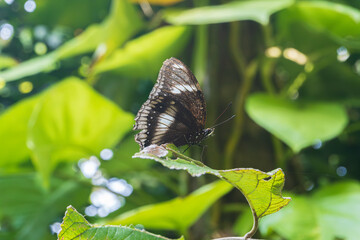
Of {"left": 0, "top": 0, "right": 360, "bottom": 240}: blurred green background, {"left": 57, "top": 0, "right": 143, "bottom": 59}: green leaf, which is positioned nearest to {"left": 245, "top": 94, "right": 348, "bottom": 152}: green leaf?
{"left": 0, "top": 0, "right": 360, "bottom": 240}: blurred green background

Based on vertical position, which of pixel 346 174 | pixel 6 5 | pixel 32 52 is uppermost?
pixel 6 5

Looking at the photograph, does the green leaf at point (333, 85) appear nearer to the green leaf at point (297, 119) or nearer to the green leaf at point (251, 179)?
the green leaf at point (297, 119)

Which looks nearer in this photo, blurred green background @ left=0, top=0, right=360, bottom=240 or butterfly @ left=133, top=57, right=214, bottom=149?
butterfly @ left=133, top=57, right=214, bottom=149

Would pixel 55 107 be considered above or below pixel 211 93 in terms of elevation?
above

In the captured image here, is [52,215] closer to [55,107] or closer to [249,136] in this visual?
[55,107]

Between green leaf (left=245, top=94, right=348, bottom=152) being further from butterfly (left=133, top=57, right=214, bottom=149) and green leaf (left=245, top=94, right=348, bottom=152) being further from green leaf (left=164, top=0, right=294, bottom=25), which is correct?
butterfly (left=133, top=57, right=214, bottom=149)

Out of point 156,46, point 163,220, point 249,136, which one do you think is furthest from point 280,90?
point 163,220
